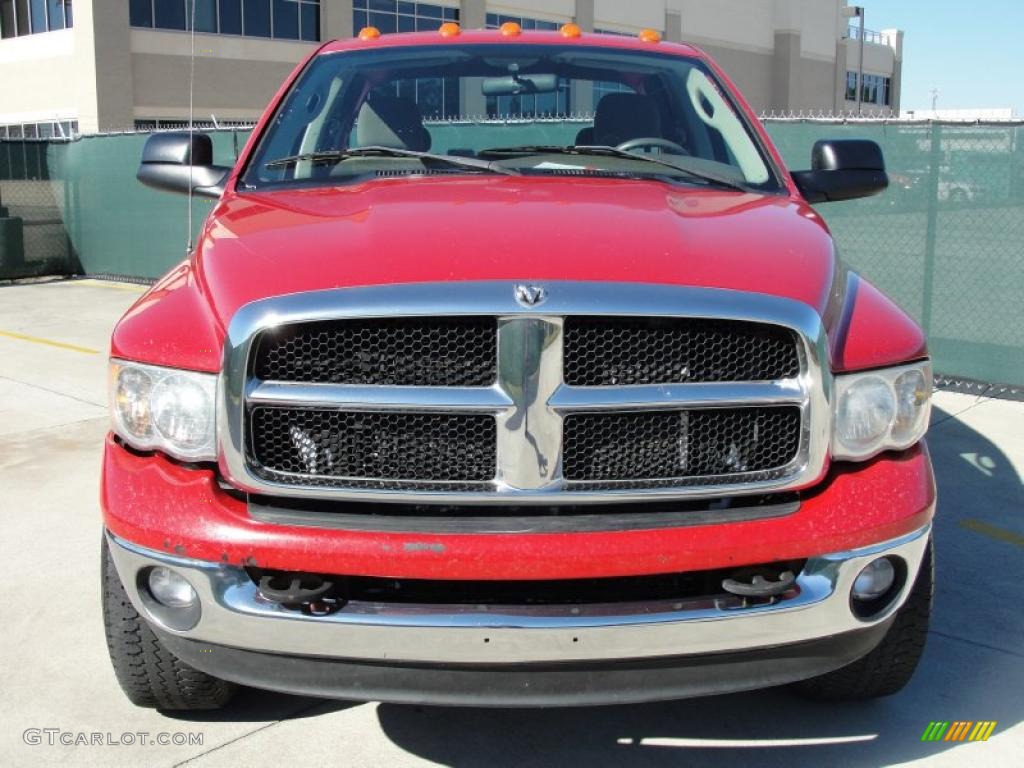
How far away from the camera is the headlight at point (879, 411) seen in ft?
8.62

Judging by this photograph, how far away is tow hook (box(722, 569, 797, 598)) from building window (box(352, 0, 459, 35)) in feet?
104

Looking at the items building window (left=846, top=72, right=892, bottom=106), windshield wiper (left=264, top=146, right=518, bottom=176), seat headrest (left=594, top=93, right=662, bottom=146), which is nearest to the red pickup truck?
windshield wiper (left=264, top=146, right=518, bottom=176)

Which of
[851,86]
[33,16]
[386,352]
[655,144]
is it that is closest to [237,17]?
[33,16]

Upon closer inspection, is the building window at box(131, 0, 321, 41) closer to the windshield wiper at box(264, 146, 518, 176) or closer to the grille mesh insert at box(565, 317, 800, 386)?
the windshield wiper at box(264, 146, 518, 176)

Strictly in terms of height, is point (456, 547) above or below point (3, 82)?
below

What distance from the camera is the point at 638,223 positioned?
2.92 m

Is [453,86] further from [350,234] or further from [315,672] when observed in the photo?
[315,672]

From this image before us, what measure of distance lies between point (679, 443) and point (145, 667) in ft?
4.98

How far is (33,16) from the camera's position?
3050 cm

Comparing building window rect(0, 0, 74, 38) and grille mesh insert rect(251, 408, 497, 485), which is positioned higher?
building window rect(0, 0, 74, 38)

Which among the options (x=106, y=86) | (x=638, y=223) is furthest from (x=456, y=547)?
(x=106, y=86)

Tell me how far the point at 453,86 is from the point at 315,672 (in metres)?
2.85

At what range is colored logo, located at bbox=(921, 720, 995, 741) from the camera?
10.4ft

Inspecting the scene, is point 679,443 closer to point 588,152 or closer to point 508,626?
point 508,626
